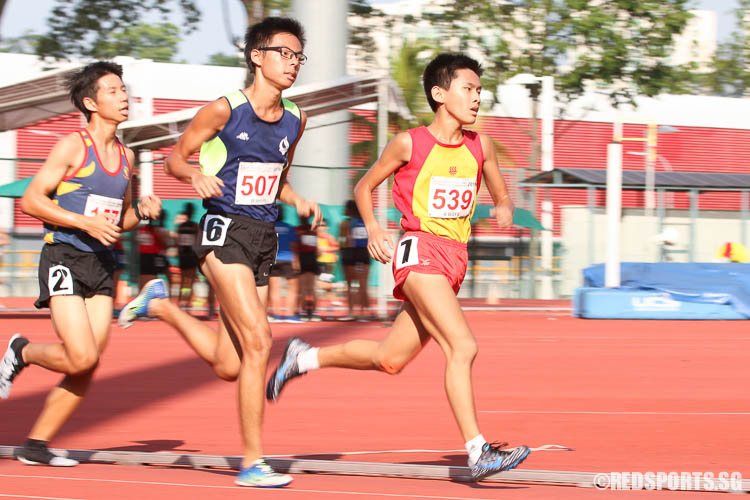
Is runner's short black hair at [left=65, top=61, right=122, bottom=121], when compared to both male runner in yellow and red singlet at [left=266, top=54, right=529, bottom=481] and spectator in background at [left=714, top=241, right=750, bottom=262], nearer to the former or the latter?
male runner in yellow and red singlet at [left=266, top=54, right=529, bottom=481]

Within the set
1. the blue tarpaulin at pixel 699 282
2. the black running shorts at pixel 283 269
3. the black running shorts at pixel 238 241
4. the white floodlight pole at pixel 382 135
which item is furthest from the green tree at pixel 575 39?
the black running shorts at pixel 238 241

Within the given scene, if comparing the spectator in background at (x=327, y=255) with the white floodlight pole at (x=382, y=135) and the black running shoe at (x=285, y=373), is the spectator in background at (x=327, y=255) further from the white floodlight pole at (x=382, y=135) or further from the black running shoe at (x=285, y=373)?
the black running shoe at (x=285, y=373)

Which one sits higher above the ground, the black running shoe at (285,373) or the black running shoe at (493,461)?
the black running shoe at (285,373)

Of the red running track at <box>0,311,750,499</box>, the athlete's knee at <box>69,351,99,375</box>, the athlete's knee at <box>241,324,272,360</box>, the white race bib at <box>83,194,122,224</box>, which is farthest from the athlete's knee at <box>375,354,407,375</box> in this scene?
the white race bib at <box>83,194,122,224</box>

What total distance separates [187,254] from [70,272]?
34.6 ft

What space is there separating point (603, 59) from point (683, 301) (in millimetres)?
11384

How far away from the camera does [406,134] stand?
5562 millimetres

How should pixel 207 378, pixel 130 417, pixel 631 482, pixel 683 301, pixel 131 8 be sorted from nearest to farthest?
pixel 631 482 → pixel 130 417 → pixel 207 378 → pixel 683 301 → pixel 131 8

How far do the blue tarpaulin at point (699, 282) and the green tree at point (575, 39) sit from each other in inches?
410

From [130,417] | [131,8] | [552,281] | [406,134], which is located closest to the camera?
[406,134]

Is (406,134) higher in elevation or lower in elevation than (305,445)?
higher

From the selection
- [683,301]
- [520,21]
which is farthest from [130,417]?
[520,21]

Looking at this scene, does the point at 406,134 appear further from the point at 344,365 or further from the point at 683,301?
the point at 683,301

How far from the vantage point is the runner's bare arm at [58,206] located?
17.6 ft
